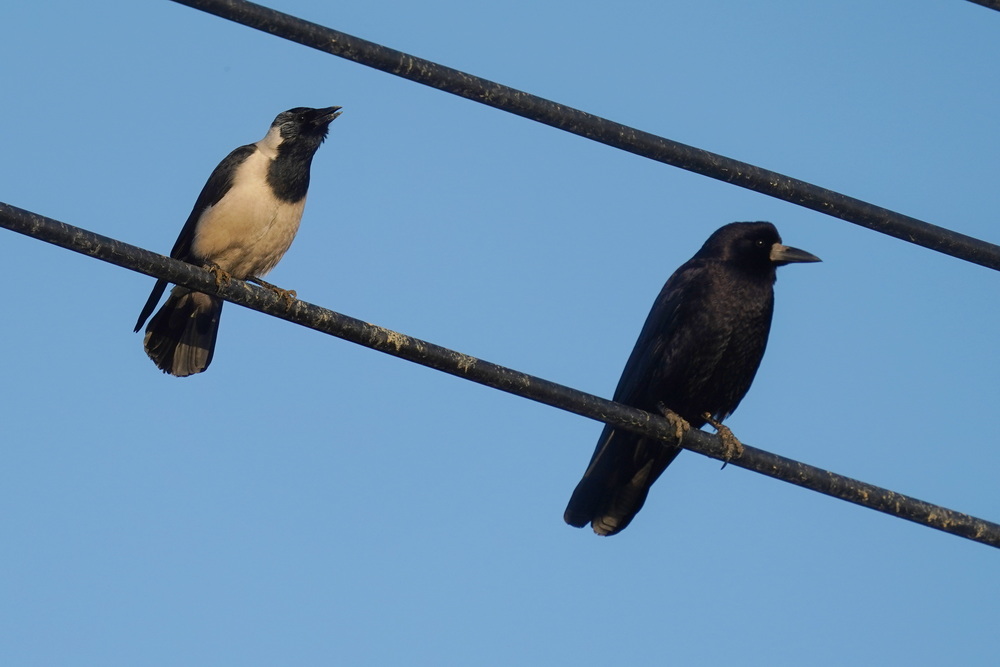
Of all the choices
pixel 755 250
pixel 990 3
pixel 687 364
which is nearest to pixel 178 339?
pixel 687 364

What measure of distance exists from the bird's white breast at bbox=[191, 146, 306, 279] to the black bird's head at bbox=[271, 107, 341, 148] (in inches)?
9.0

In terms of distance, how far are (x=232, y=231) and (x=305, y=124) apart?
84 cm

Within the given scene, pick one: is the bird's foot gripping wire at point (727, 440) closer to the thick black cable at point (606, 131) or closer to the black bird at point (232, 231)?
the thick black cable at point (606, 131)

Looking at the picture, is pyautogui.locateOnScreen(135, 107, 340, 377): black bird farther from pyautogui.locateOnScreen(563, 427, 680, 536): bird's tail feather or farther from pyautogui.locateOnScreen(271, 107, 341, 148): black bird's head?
pyautogui.locateOnScreen(563, 427, 680, 536): bird's tail feather

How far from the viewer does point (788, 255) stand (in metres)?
6.30

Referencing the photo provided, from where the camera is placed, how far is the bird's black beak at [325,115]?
23.1 feet

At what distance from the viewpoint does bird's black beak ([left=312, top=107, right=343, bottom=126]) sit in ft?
23.1

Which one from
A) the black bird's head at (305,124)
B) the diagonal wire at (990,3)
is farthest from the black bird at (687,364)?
the diagonal wire at (990,3)

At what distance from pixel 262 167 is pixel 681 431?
3488 millimetres

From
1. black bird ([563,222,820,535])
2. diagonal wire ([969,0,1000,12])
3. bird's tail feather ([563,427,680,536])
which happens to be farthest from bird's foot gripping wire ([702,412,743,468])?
diagonal wire ([969,0,1000,12])

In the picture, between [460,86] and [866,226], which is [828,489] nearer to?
[866,226]

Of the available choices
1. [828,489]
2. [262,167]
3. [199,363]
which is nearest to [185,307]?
[199,363]

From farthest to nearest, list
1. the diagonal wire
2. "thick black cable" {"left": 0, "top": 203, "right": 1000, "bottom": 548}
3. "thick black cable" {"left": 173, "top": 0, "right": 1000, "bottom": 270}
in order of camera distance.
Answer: the diagonal wire, "thick black cable" {"left": 173, "top": 0, "right": 1000, "bottom": 270}, "thick black cable" {"left": 0, "top": 203, "right": 1000, "bottom": 548}

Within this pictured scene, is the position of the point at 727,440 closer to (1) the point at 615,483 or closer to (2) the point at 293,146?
(1) the point at 615,483
